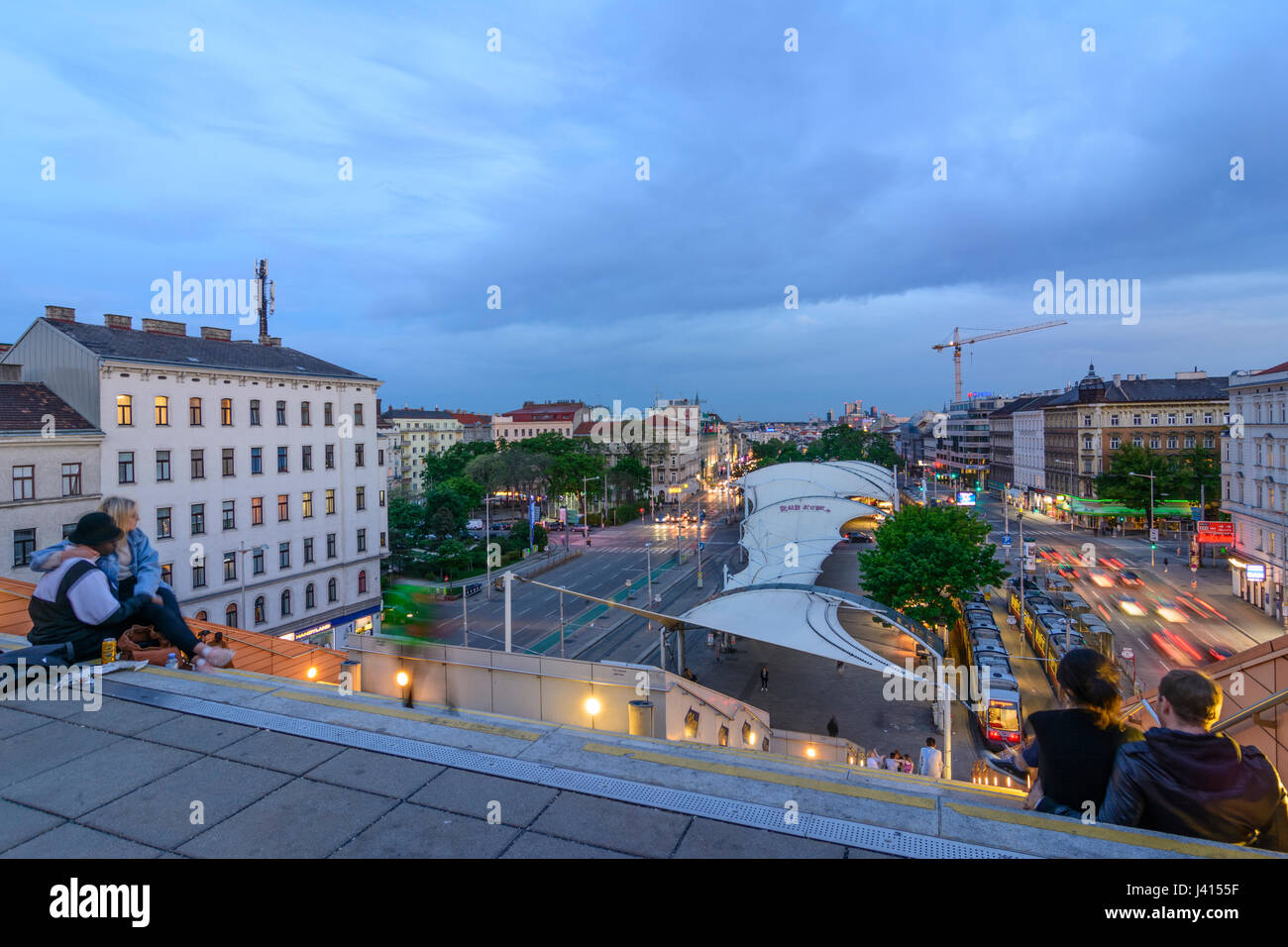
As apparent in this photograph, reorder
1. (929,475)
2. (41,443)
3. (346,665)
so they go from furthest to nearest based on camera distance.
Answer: (929,475), (41,443), (346,665)

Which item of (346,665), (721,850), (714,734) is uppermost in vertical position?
(721,850)

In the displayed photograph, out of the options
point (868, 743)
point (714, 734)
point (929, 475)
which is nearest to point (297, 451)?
point (714, 734)

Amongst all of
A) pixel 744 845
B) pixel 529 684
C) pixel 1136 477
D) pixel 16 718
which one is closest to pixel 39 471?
pixel 529 684

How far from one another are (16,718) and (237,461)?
94.7 feet

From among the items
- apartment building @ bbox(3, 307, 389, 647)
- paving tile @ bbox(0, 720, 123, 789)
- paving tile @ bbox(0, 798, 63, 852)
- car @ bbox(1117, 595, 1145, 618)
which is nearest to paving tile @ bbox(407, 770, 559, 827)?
paving tile @ bbox(0, 798, 63, 852)

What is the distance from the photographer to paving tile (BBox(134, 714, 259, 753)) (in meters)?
6.31

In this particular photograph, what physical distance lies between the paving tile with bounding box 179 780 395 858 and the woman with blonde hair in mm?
3918

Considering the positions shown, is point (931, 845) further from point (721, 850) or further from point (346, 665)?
point (346, 665)

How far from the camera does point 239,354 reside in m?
34.9

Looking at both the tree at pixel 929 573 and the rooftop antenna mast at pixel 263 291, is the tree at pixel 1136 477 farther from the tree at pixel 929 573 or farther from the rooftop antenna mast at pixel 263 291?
the rooftop antenna mast at pixel 263 291

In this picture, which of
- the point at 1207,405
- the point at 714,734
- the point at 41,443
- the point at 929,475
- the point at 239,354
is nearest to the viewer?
the point at 714,734

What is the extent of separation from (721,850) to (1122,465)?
77.3 meters

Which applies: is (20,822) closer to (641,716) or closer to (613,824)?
(613,824)

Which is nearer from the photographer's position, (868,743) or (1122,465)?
(868,743)
